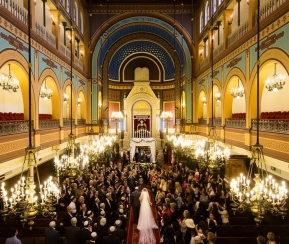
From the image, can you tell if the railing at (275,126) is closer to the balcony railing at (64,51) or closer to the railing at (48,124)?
the railing at (48,124)

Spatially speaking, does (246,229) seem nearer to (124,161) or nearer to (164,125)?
(124,161)

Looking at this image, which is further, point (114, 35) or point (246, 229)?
point (114, 35)

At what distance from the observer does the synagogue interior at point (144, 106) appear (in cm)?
938

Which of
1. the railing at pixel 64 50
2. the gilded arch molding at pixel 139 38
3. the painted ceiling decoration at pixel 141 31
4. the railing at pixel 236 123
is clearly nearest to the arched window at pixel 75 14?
the railing at pixel 64 50

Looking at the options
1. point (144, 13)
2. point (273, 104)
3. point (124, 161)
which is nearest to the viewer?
point (273, 104)

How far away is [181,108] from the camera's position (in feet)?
93.2

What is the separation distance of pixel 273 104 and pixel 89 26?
1735 centimetres

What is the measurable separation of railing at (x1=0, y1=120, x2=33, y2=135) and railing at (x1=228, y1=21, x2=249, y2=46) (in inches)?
437

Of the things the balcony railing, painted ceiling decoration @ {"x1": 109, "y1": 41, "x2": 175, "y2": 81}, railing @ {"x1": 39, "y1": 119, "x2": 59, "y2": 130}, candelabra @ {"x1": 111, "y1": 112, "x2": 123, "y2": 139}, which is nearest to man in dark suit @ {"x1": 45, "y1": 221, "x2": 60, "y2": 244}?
railing @ {"x1": 39, "y1": 119, "x2": 59, "y2": 130}

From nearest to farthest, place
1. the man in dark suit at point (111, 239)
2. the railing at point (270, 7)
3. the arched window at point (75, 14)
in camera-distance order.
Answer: the man in dark suit at point (111, 239) < the railing at point (270, 7) < the arched window at point (75, 14)

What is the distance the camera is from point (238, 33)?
636 inches

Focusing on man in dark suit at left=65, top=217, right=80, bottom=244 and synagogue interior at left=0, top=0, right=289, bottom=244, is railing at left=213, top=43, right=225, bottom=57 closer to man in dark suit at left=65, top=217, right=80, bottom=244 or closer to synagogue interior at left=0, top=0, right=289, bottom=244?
synagogue interior at left=0, top=0, right=289, bottom=244

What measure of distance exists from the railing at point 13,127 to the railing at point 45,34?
196 inches

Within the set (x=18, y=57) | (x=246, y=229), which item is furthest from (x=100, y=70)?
(x=246, y=229)
